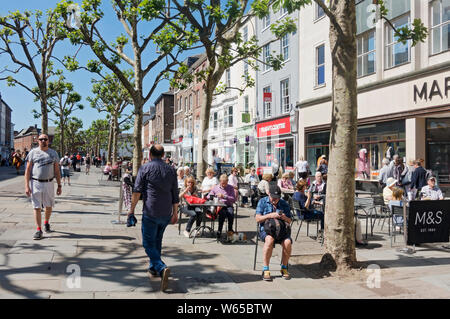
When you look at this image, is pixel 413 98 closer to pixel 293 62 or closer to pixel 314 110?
pixel 314 110

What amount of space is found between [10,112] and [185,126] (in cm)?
9484

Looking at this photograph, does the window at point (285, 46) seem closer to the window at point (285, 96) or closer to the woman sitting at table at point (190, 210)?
the window at point (285, 96)

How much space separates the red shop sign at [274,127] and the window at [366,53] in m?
7.10

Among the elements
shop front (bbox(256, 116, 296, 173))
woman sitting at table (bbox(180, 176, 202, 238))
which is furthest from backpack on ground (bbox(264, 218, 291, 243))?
shop front (bbox(256, 116, 296, 173))

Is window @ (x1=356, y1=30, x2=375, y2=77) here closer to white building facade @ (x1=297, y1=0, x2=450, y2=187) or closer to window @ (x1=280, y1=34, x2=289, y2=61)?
white building facade @ (x1=297, y1=0, x2=450, y2=187)

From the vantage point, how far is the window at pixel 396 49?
1584cm

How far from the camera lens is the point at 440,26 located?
14.4m

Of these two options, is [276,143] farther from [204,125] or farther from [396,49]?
[204,125]

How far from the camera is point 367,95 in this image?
1775 cm

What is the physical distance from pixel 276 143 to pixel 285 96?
3252mm

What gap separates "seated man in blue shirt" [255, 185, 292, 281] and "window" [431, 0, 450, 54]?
38.2 ft

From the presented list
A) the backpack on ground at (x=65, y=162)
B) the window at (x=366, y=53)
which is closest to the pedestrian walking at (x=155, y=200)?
the window at (x=366, y=53)
